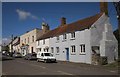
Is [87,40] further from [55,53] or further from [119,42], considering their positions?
[55,53]

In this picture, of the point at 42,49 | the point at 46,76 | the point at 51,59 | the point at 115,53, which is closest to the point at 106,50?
the point at 115,53

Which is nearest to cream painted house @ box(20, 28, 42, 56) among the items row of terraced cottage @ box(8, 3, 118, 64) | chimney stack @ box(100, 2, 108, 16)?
row of terraced cottage @ box(8, 3, 118, 64)

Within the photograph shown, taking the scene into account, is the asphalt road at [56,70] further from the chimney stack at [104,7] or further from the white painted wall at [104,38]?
the chimney stack at [104,7]

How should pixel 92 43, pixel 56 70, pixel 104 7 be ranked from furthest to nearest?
pixel 104 7 < pixel 92 43 < pixel 56 70

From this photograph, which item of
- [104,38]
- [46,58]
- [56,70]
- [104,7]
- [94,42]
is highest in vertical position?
[104,7]

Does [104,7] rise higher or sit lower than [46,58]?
higher

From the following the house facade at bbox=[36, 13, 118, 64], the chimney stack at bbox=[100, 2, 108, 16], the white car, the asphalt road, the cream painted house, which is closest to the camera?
the asphalt road

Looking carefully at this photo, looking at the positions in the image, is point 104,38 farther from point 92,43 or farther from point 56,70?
point 56,70

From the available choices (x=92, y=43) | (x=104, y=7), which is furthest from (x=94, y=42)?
(x=104, y=7)

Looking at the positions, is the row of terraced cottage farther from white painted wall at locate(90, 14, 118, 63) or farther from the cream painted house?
the cream painted house

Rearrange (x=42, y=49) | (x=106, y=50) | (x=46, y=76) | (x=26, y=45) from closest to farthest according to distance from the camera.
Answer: (x=46, y=76), (x=106, y=50), (x=42, y=49), (x=26, y=45)

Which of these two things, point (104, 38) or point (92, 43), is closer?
point (92, 43)

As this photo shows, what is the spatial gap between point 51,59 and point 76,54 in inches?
160

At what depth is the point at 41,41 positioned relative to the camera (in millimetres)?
53750
